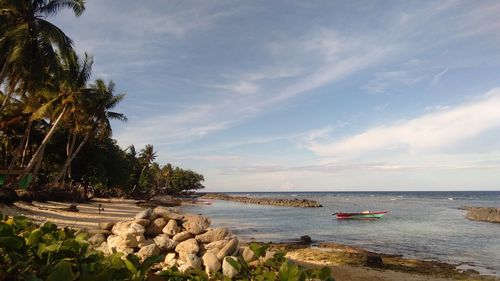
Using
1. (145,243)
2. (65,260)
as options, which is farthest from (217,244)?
(65,260)

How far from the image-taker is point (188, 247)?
33.3 ft

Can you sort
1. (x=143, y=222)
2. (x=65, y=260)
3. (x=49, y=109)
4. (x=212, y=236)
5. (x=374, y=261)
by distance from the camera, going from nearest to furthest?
(x=65, y=260) → (x=212, y=236) → (x=143, y=222) → (x=374, y=261) → (x=49, y=109)

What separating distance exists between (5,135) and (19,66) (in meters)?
17.8

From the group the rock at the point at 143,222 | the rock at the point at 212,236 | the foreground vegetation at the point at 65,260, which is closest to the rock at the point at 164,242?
the rock at the point at 143,222

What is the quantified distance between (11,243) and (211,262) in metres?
7.96

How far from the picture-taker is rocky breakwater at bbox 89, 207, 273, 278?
967cm

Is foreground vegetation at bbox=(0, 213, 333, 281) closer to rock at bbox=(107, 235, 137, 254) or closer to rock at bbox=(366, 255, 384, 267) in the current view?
rock at bbox=(107, 235, 137, 254)

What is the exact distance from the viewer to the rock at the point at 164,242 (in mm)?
10508

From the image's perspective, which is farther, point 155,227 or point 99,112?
point 99,112

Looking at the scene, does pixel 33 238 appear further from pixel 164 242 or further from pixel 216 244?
pixel 164 242

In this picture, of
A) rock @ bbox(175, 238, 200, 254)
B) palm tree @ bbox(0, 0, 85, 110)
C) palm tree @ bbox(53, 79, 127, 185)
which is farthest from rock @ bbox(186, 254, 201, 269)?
palm tree @ bbox(53, 79, 127, 185)

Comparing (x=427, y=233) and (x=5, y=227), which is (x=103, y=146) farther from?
(x=5, y=227)

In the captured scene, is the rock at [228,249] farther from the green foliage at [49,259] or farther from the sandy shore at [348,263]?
the green foliage at [49,259]

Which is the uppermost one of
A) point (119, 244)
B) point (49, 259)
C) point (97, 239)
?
point (49, 259)
